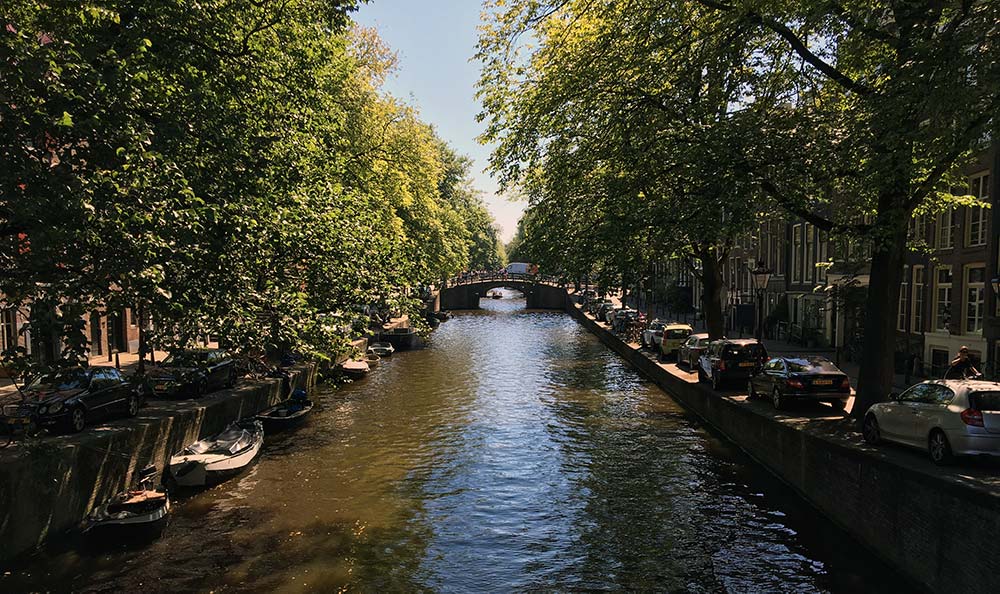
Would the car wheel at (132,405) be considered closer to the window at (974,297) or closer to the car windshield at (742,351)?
the car windshield at (742,351)

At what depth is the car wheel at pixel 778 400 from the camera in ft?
58.6

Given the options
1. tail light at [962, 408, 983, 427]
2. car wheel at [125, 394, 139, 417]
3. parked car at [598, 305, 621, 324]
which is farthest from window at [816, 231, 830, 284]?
car wheel at [125, 394, 139, 417]

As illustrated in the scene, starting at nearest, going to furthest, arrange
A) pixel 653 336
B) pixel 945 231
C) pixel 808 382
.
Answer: pixel 808 382
pixel 945 231
pixel 653 336

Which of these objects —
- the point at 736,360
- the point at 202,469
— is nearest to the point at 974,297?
the point at 736,360

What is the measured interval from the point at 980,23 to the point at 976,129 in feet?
5.41

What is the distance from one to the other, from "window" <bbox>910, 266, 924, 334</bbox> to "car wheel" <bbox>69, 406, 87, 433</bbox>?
29.2 m

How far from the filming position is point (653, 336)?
127 feet

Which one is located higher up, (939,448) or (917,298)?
(917,298)

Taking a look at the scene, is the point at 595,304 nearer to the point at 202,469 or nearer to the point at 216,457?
the point at 216,457

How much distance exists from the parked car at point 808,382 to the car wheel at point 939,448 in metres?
5.83

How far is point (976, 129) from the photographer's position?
10.8 meters

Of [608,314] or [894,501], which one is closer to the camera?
[894,501]

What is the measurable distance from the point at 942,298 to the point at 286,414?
25003 mm

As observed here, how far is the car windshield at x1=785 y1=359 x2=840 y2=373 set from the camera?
57.3 ft
